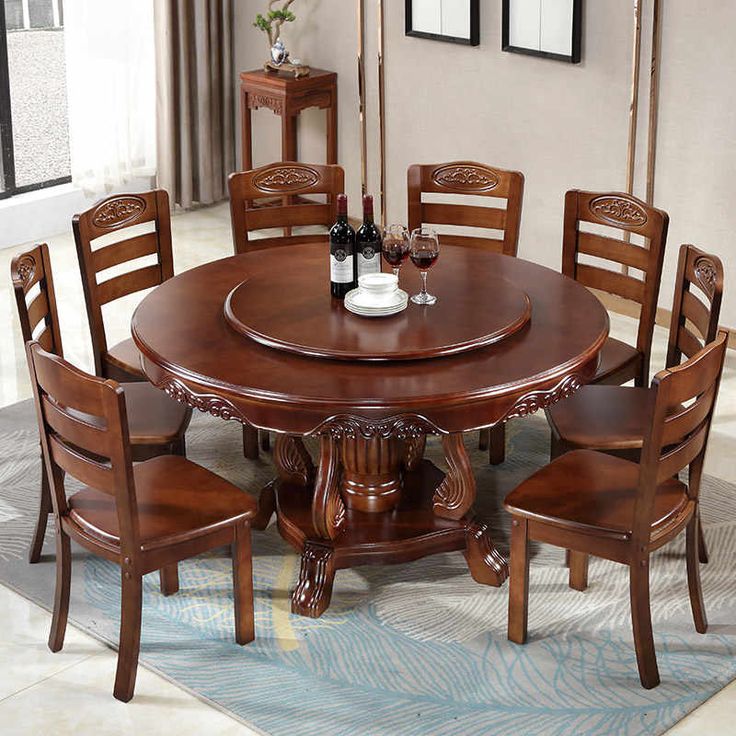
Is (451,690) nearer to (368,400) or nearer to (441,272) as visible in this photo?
(368,400)

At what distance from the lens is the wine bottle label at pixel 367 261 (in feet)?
11.7

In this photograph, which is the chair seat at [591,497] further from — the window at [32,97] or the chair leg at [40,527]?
the window at [32,97]

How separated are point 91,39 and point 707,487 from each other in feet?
14.1

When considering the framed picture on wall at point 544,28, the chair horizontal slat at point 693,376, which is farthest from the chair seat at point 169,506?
the framed picture on wall at point 544,28

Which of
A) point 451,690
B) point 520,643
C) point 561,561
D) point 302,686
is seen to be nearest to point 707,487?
point 561,561

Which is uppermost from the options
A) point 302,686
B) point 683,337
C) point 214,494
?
point 683,337

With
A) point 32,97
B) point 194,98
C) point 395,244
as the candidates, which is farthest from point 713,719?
point 32,97

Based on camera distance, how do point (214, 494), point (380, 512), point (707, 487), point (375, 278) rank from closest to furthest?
1. point (214, 494)
2. point (375, 278)
3. point (380, 512)
4. point (707, 487)

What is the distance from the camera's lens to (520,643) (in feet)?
11.0

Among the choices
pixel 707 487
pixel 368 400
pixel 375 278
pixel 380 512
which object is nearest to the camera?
pixel 368 400

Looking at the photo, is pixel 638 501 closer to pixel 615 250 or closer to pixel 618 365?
pixel 618 365

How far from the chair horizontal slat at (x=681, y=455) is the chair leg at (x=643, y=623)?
24cm

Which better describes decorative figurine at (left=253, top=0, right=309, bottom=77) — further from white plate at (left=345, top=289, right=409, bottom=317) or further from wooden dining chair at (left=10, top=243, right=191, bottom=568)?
white plate at (left=345, top=289, right=409, bottom=317)

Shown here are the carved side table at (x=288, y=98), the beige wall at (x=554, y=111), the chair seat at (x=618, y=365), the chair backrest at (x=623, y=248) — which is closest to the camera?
the chair seat at (x=618, y=365)
